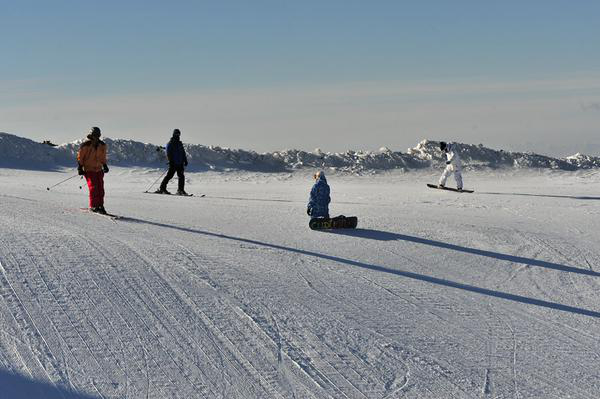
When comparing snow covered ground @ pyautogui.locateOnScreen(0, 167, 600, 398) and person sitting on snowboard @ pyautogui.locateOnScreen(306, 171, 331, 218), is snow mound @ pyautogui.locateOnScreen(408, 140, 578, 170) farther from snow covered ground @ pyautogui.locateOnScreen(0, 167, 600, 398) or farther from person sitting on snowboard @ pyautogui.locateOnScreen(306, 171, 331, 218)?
person sitting on snowboard @ pyautogui.locateOnScreen(306, 171, 331, 218)

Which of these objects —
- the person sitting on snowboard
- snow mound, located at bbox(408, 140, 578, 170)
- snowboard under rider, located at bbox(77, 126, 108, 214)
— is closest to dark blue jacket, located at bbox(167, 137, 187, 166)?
snowboard under rider, located at bbox(77, 126, 108, 214)

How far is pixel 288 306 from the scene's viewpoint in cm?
856

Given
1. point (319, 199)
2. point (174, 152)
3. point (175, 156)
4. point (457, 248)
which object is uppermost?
point (174, 152)

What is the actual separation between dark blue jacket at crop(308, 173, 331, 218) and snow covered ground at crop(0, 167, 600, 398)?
495 millimetres

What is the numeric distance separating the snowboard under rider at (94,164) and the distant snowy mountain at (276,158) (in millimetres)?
17261

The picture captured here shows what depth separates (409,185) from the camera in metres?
26.5

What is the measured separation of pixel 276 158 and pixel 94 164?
20.0 metres

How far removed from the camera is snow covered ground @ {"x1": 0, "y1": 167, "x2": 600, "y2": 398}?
6645 millimetres

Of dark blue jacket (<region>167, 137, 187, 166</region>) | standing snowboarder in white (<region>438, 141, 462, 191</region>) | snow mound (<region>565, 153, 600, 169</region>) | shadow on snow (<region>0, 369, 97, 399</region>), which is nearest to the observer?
shadow on snow (<region>0, 369, 97, 399</region>)

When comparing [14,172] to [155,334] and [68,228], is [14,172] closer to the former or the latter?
[68,228]

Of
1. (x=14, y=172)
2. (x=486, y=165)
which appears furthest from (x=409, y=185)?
(x=14, y=172)

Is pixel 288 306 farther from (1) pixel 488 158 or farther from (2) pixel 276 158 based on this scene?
(1) pixel 488 158

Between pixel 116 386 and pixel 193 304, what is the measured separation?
2072 mm

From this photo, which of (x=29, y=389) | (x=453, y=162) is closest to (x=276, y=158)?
(x=453, y=162)
